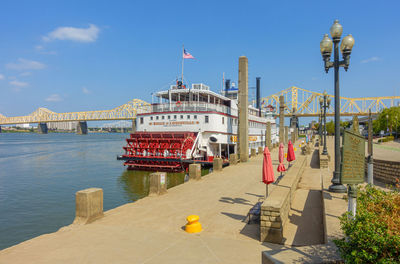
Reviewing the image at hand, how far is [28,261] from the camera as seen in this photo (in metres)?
5.79

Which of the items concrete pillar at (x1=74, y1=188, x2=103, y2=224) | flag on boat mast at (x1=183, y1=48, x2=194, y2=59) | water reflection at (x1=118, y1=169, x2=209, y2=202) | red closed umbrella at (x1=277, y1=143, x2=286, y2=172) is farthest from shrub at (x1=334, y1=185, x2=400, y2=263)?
flag on boat mast at (x1=183, y1=48, x2=194, y2=59)

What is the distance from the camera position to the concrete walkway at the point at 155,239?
19.4 ft

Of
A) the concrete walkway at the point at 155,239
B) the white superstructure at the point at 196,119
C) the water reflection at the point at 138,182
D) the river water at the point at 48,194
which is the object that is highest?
the white superstructure at the point at 196,119

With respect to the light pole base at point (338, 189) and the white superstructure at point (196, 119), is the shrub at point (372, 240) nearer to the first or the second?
the light pole base at point (338, 189)

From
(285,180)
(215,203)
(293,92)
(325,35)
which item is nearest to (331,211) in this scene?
(285,180)

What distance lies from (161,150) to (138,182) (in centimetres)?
417

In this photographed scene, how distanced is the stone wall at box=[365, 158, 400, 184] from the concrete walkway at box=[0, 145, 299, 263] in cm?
959

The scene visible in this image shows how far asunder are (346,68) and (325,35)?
132 cm

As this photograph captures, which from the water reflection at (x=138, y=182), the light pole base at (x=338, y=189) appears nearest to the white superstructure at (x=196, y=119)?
the water reflection at (x=138, y=182)

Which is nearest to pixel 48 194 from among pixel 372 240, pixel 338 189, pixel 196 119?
pixel 196 119

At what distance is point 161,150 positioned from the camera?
25.5m

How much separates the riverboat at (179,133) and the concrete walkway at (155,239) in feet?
45.9

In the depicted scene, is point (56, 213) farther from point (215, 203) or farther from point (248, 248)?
point (248, 248)

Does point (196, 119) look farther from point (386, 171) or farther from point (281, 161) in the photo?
point (386, 171)
